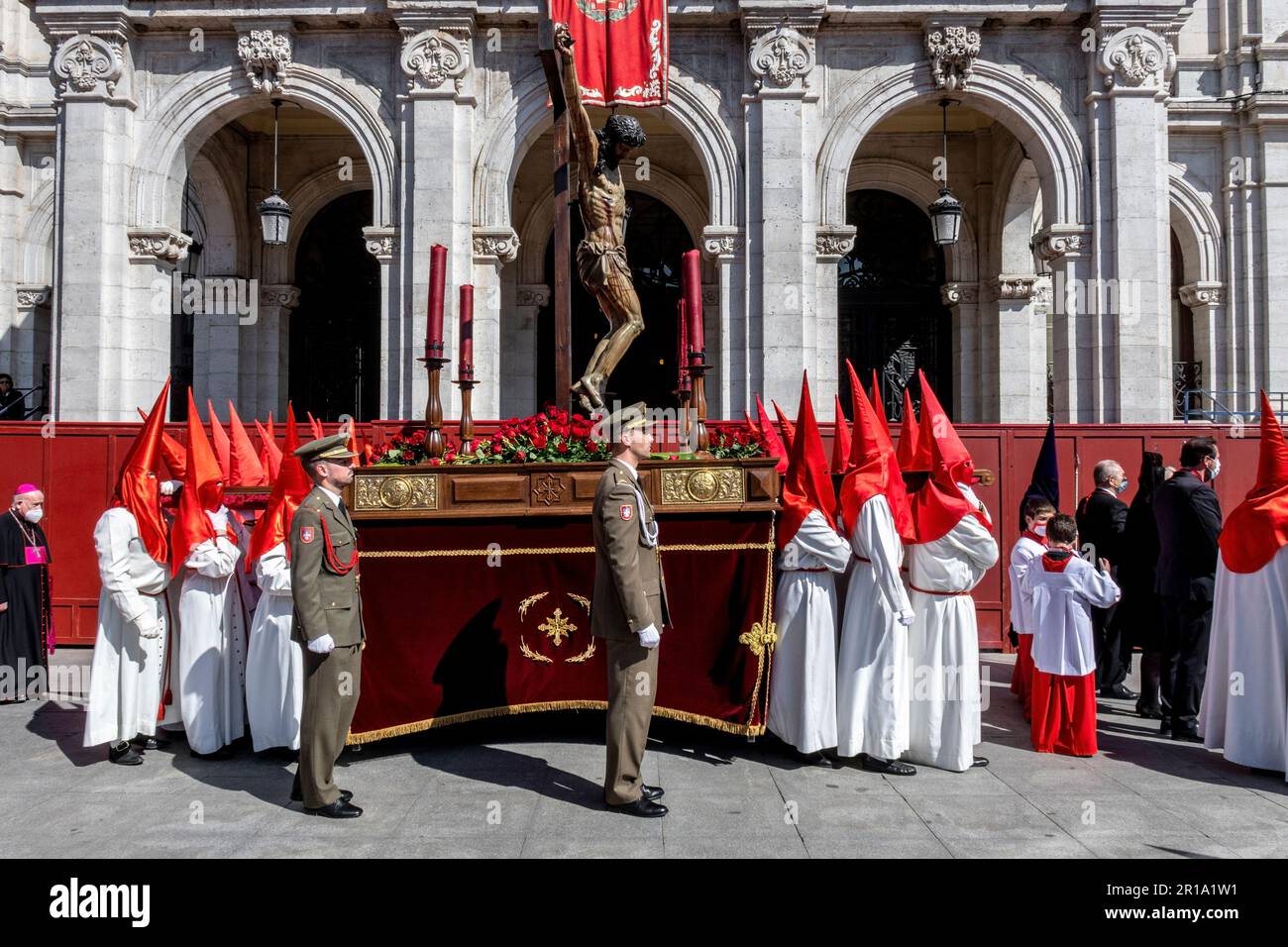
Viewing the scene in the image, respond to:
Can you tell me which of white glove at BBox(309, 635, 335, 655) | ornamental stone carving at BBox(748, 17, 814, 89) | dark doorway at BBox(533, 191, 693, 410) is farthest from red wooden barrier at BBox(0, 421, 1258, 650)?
dark doorway at BBox(533, 191, 693, 410)

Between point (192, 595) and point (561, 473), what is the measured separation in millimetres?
3031

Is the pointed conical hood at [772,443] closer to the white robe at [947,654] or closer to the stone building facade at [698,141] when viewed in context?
the white robe at [947,654]

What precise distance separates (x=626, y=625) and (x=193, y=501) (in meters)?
3.61

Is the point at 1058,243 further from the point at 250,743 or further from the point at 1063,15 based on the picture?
the point at 250,743

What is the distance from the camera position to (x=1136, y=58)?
12.9m

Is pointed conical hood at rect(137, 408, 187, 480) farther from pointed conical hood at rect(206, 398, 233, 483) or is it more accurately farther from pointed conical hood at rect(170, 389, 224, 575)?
pointed conical hood at rect(206, 398, 233, 483)

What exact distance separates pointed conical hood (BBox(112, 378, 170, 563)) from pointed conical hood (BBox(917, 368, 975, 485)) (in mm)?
5669

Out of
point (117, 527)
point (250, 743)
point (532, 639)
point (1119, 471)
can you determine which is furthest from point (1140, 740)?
point (117, 527)

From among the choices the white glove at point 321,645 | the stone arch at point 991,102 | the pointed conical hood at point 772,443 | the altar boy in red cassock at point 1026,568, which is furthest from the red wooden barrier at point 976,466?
the white glove at point 321,645

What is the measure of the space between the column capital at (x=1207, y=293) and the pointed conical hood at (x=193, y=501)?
18497 millimetres

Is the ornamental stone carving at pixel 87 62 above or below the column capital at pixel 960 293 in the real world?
above

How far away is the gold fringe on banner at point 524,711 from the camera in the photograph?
655 cm

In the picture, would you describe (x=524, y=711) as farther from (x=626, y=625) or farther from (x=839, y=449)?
(x=839, y=449)

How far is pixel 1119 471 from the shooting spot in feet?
28.1
